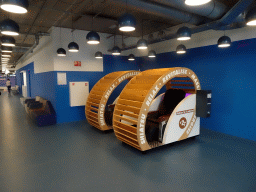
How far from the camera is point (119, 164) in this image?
3.76 m

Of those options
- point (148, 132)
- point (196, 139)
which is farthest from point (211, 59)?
point (148, 132)

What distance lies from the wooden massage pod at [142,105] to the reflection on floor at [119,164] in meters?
0.37

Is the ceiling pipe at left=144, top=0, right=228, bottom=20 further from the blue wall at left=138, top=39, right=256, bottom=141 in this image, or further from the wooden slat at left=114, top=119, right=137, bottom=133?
the wooden slat at left=114, top=119, right=137, bottom=133

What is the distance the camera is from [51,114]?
7000mm

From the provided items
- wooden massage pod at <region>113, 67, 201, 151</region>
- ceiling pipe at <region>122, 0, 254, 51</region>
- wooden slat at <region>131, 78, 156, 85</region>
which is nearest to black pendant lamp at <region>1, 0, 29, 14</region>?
wooden massage pod at <region>113, 67, 201, 151</region>

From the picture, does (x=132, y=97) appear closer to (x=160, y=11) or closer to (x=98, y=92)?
(x=98, y=92)

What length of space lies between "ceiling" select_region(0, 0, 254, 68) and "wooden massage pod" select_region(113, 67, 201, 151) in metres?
1.55

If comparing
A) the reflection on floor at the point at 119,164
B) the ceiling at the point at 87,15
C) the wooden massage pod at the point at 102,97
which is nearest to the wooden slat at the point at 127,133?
the reflection on floor at the point at 119,164

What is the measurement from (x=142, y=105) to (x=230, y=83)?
324 cm

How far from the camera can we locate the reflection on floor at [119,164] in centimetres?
303

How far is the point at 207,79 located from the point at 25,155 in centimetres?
588

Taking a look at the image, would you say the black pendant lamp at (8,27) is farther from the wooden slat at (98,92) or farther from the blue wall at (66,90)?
the blue wall at (66,90)

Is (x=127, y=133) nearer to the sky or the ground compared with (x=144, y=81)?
nearer to the ground

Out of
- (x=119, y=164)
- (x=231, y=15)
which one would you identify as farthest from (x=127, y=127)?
(x=231, y=15)
